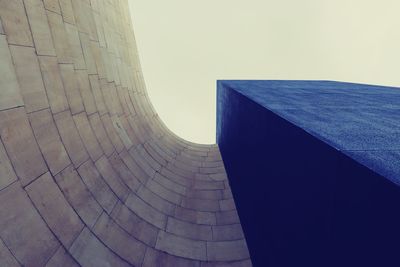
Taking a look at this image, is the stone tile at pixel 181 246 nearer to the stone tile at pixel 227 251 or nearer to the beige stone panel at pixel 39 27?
the stone tile at pixel 227 251

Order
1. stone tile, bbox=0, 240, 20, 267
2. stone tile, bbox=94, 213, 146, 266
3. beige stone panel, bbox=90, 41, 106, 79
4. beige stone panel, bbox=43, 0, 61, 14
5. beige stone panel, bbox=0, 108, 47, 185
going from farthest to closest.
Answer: beige stone panel, bbox=90, 41, 106, 79
beige stone panel, bbox=43, 0, 61, 14
stone tile, bbox=94, 213, 146, 266
beige stone panel, bbox=0, 108, 47, 185
stone tile, bbox=0, 240, 20, 267

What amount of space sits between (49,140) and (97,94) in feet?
10.8

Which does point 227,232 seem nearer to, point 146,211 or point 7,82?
point 146,211

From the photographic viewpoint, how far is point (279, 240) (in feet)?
20.6

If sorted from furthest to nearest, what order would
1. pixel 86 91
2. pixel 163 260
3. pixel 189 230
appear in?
pixel 189 230, pixel 86 91, pixel 163 260

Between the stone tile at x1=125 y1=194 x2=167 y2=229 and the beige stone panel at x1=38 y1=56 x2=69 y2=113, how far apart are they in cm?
380

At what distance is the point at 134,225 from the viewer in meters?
7.95

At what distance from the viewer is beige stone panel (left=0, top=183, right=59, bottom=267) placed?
4.51 metres

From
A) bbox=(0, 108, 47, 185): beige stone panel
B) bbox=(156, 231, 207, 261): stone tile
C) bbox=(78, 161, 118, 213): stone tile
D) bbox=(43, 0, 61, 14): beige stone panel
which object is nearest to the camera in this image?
bbox=(0, 108, 47, 185): beige stone panel

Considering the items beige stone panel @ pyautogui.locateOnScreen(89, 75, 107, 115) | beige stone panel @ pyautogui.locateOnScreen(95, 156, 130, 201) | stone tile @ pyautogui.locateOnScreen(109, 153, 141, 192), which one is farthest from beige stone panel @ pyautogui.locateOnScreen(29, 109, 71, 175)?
beige stone panel @ pyautogui.locateOnScreen(89, 75, 107, 115)

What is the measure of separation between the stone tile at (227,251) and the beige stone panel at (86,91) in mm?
6231

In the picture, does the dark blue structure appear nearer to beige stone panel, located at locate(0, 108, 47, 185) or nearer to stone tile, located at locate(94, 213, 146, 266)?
stone tile, located at locate(94, 213, 146, 266)

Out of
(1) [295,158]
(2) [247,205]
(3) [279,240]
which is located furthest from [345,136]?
(2) [247,205]

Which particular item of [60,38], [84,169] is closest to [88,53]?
[60,38]
